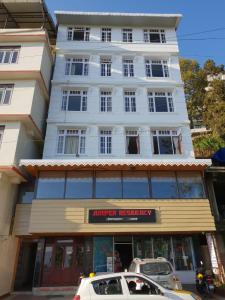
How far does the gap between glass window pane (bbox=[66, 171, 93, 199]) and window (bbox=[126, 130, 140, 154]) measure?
346cm

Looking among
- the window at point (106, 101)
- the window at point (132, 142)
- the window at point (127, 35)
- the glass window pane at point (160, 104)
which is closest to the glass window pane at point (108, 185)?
the window at point (132, 142)

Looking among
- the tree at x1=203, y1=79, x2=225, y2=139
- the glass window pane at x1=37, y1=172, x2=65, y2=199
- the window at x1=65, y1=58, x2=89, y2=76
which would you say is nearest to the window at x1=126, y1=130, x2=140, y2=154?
the glass window pane at x1=37, y1=172, x2=65, y2=199

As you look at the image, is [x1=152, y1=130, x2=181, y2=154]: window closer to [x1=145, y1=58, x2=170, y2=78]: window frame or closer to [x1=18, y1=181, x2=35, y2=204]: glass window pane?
[x1=145, y1=58, x2=170, y2=78]: window frame

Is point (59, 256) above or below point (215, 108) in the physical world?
below

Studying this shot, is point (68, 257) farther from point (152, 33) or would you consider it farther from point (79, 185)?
point (152, 33)

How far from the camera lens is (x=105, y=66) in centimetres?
1898

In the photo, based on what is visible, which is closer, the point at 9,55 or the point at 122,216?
the point at 122,216

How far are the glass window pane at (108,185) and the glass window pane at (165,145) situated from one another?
389 cm

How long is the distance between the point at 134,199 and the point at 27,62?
36.7ft

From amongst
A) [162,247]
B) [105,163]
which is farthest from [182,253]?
[105,163]

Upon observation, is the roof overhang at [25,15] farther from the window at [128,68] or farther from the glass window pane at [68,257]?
the glass window pane at [68,257]

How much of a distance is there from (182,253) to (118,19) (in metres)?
17.8

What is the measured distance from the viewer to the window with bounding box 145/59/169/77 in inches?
737

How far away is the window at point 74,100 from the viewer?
17328mm
